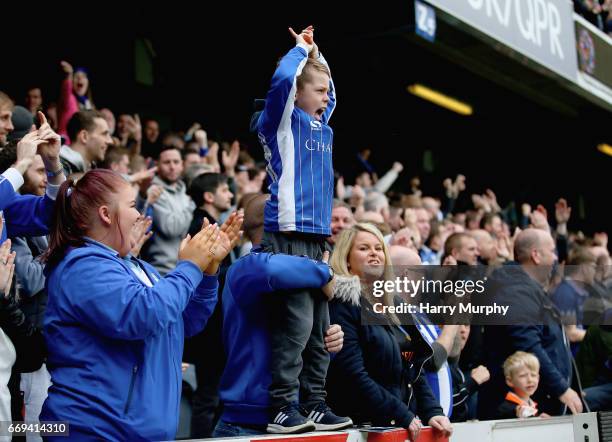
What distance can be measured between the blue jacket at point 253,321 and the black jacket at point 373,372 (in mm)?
406

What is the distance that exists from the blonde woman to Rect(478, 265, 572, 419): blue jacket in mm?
1295

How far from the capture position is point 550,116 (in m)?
13.9

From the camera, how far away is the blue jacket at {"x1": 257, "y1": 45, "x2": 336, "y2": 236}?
10.6 ft

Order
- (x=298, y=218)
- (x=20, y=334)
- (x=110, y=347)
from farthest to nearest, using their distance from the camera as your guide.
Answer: (x=298, y=218) < (x=20, y=334) < (x=110, y=347)

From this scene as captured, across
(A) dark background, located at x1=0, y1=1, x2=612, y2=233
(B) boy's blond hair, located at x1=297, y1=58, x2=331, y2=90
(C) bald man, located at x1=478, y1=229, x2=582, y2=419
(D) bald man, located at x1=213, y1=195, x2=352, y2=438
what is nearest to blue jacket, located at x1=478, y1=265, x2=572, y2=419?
(C) bald man, located at x1=478, y1=229, x2=582, y2=419

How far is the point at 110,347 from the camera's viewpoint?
2488 mm

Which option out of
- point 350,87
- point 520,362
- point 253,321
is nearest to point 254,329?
point 253,321

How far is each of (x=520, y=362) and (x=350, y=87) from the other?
291 inches

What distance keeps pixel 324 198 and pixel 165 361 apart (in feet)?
3.51

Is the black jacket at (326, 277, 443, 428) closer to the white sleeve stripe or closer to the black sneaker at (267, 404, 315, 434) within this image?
the black sneaker at (267, 404, 315, 434)

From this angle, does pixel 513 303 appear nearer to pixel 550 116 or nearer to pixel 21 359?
pixel 21 359

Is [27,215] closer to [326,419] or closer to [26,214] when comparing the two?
[26,214]

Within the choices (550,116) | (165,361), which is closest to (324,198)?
(165,361)

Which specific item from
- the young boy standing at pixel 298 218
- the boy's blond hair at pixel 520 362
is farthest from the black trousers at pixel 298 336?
the boy's blond hair at pixel 520 362
